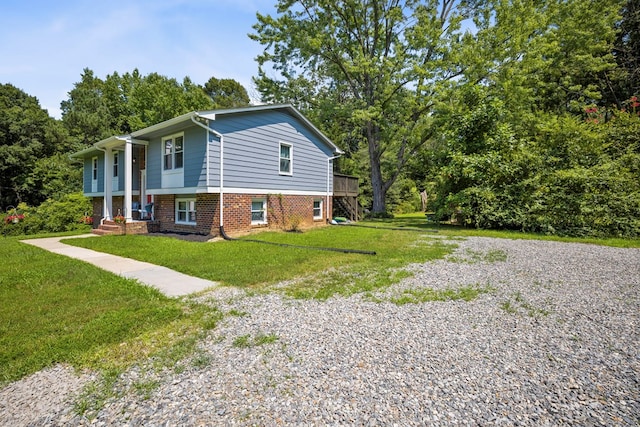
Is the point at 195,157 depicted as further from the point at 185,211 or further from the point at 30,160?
the point at 30,160

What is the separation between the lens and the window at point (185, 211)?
38.4 ft

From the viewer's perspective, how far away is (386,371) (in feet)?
8.66

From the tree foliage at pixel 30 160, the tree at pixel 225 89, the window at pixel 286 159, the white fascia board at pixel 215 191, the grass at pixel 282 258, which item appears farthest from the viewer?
the tree at pixel 225 89

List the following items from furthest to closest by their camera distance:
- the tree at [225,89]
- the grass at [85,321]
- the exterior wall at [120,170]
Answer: the tree at [225,89] → the exterior wall at [120,170] → the grass at [85,321]

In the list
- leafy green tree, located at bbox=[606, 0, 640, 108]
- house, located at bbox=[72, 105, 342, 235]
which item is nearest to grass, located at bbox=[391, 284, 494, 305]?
house, located at bbox=[72, 105, 342, 235]

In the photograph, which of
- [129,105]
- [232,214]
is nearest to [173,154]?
[232,214]

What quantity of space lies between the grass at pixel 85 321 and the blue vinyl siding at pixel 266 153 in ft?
19.1

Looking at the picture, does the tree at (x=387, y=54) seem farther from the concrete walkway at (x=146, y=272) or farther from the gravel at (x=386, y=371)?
the gravel at (x=386, y=371)

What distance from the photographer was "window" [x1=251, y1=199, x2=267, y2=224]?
11.9 meters

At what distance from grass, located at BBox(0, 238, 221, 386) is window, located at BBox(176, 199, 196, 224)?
613cm

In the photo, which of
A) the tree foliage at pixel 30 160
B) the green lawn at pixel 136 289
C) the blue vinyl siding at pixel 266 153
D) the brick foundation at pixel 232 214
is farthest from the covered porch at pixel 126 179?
the tree foliage at pixel 30 160

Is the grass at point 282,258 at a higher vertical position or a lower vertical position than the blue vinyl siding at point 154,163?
lower

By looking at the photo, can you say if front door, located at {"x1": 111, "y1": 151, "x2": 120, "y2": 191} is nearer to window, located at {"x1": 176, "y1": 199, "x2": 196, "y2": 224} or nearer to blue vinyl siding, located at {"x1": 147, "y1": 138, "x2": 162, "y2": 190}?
blue vinyl siding, located at {"x1": 147, "y1": 138, "x2": 162, "y2": 190}

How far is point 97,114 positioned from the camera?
3097 centimetres
